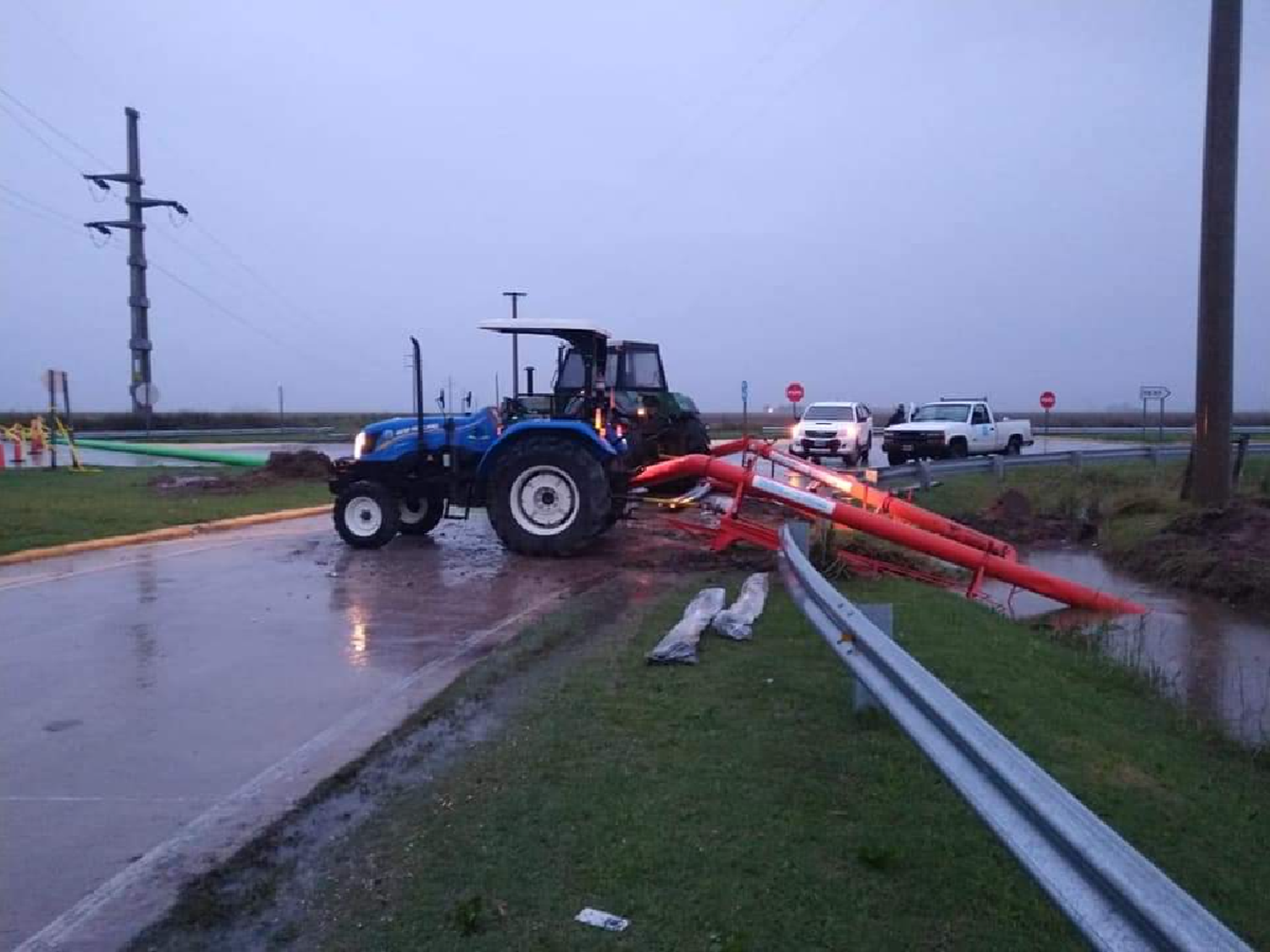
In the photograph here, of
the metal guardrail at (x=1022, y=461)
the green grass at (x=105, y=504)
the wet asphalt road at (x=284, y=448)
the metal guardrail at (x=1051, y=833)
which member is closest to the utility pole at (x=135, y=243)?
the wet asphalt road at (x=284, y=448)

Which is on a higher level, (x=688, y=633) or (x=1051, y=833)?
(x=1051, y=833)

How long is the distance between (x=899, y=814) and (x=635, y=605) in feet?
18.3

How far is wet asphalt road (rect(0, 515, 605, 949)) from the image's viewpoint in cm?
524

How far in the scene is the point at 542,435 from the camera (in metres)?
13.7

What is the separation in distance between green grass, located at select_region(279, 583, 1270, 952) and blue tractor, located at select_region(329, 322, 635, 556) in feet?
20.3

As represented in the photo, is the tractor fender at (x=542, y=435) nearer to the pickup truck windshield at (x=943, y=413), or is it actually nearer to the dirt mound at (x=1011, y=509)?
the dirt mound at (x=1011, y=509)

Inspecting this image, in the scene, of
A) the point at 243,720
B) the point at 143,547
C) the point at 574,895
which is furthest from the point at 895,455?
the point at 574,895

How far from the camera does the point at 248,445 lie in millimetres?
42969

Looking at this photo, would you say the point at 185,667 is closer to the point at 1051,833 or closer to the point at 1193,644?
the point at 1051,833

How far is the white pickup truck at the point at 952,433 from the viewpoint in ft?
104

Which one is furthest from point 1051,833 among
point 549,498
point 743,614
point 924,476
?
point 924,476

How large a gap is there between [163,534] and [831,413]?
73.8 ft

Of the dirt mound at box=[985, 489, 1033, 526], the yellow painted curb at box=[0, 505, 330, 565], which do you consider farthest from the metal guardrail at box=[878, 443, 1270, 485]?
the yellow painted curb at box=[0, 505, 330, 565]

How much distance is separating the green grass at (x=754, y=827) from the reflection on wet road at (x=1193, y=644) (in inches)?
44.7
